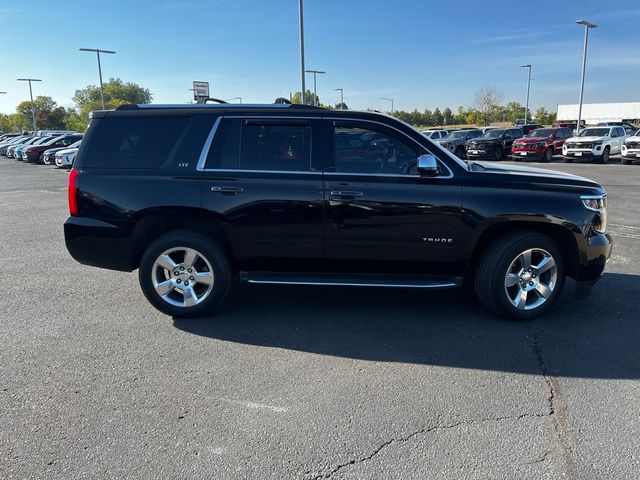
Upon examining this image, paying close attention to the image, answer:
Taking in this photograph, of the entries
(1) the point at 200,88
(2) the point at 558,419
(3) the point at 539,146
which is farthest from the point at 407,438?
(3) the point at 539,146

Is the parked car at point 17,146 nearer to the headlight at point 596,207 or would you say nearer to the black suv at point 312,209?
the black suv at point 312,209

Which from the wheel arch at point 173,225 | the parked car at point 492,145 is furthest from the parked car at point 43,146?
the wheel arch at point 173,225

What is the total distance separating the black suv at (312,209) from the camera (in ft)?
14.7

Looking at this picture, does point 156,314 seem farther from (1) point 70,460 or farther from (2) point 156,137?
(1) point 70,460

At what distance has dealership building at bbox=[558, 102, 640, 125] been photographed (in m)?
76.8

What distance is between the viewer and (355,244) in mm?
4562

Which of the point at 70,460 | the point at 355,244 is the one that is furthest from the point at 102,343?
the point at 355,244

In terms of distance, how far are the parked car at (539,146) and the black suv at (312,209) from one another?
2269 centimetres

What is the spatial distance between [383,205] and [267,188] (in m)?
1.05

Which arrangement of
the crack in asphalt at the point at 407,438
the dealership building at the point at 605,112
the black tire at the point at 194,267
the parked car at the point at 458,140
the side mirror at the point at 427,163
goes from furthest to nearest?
the dealership building at the point at 605,112 < the parked car at the point at 458,140 < the black tire at the point at 194,267 < the side mirror at the point at 427,163 < the crack in asphalt at the point at 407,438

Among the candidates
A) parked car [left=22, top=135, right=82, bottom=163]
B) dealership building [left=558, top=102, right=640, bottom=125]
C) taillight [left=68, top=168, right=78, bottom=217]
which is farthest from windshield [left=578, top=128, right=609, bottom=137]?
dealership building [left=558, top=102, right=640, bottom=125]

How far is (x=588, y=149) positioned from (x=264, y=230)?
24055 mm

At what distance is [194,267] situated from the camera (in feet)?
15.4

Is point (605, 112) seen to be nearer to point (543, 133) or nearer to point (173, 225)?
point (543, 133)
